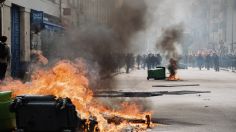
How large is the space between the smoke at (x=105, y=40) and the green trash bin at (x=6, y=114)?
823cm

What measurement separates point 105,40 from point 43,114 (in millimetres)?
10754

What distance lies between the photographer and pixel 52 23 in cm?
2927

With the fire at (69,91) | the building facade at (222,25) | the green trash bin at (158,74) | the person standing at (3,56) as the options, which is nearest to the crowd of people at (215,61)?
the building facade at (222,25)

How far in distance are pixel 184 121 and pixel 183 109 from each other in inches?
98.5

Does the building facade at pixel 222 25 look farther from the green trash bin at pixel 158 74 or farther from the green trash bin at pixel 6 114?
the green trash bin at pixel 6 114

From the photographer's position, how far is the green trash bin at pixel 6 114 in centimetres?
822

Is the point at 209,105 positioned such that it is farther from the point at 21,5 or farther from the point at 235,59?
the point at 235,59

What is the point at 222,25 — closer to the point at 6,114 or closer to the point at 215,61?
the point at 215,61

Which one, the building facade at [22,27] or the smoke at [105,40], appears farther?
the building facade at [22,27]

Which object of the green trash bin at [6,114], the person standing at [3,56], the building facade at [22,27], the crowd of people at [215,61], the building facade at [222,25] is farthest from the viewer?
the building facade at [222,25]

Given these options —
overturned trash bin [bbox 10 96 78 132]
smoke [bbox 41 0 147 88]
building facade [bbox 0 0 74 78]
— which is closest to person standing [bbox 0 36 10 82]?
smoke [bbox 41 0 147 88]

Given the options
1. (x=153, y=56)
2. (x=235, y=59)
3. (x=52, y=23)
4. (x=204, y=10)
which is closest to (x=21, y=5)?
(x=52, y=23)

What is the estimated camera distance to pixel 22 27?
81.1ft

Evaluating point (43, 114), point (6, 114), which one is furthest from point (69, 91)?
point (43, 114)
